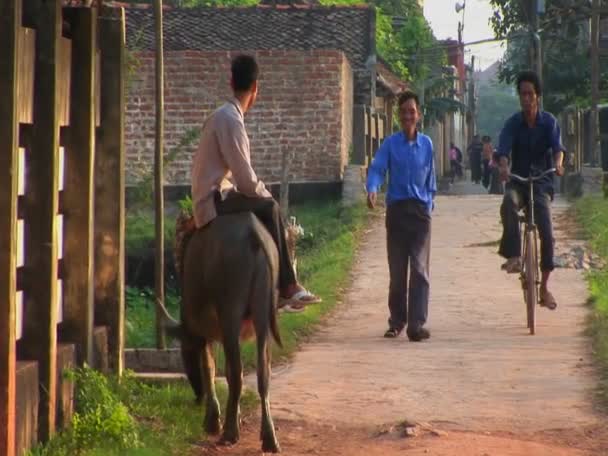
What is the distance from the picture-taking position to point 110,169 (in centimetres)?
937

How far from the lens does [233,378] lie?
809 cm

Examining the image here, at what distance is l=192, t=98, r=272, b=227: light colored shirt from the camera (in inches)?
326

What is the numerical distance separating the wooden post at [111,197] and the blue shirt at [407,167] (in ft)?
11.0

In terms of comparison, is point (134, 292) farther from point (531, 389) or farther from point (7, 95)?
point (7, 95)

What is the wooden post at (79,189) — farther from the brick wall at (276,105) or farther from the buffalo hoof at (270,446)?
the brick wall at (276,105)

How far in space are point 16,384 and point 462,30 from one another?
73.4m

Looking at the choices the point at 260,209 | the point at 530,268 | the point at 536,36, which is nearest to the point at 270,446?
the point at 260,209

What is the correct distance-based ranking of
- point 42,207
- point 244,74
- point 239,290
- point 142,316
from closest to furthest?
1. point 42,207
2. point 239,290
3. point 244,74
4. point 142,316

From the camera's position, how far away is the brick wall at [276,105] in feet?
92.0

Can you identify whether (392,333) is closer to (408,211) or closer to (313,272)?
(408,211)

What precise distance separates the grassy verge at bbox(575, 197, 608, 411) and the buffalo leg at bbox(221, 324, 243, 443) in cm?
233

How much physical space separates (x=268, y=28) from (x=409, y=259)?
24.9 meters

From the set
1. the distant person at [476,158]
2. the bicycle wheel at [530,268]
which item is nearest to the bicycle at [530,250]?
the bicycle wheel at [530,268]

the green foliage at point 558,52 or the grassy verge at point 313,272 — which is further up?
the green foliage at point 558,52
